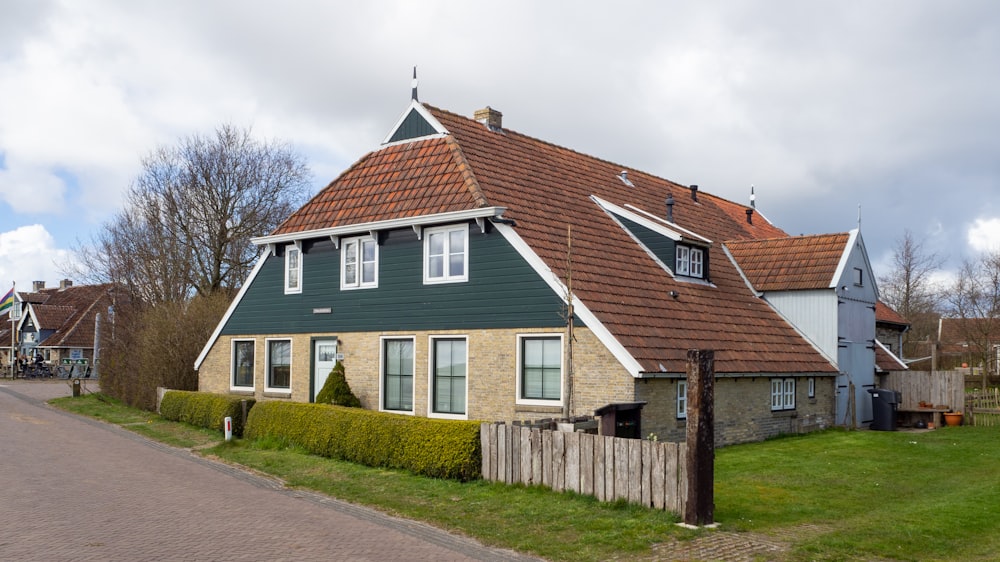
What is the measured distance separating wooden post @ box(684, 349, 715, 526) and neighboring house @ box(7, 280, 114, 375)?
2339 inches

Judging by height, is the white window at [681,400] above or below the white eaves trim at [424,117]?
below

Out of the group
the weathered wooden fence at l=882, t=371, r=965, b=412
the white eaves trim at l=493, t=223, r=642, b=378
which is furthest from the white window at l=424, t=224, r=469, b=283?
the weathered wooden fence at l=882, t=371, r=965, b=412

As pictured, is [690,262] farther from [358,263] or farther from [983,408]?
[983,408]

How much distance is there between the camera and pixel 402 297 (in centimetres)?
2217

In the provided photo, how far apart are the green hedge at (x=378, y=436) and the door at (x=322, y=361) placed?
1963 mm

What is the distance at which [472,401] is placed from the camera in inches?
806

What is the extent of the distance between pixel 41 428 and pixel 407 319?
12.2 m

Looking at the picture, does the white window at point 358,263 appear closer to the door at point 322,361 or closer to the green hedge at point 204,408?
the door at point 322,361

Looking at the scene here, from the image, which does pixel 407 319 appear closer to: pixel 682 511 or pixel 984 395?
pixel 682 511

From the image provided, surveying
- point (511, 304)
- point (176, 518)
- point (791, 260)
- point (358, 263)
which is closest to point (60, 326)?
point (358, 263)

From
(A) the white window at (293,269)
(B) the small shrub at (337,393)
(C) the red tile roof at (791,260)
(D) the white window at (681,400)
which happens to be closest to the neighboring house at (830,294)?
(C) the red tile roof at (791,260)

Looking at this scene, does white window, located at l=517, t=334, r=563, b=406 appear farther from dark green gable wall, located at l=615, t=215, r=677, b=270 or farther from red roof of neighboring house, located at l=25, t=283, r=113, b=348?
red roof of neighboring house, located at l=25, t=283, r=113, b=348

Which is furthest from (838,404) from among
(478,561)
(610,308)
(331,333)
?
(478,561)

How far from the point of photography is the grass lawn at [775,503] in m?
11.1
